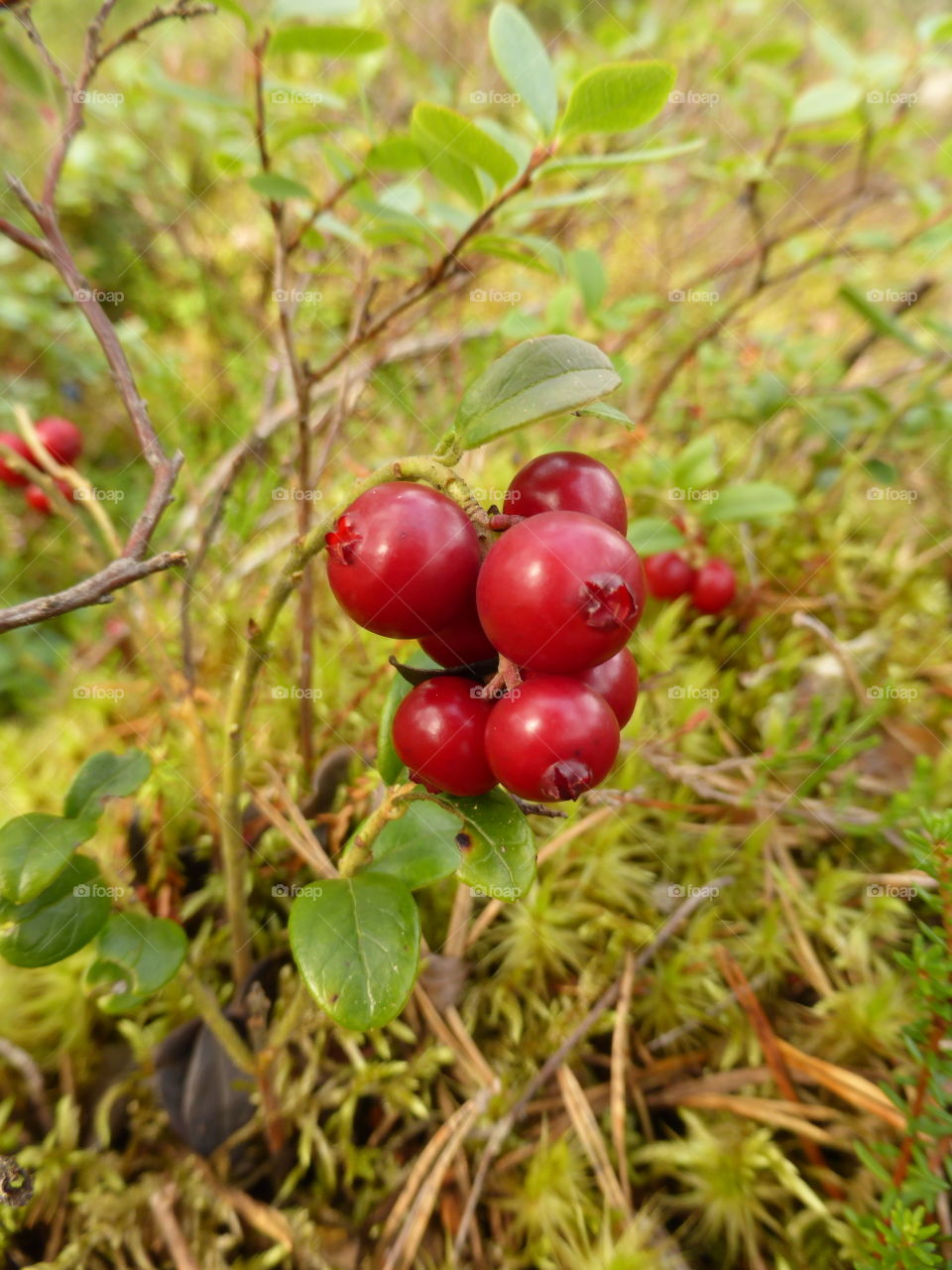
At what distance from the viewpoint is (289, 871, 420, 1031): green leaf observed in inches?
35.0

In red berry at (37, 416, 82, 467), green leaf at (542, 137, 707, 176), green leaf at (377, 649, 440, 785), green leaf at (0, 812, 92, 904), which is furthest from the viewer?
red berry at (37, 416, 82, 467)

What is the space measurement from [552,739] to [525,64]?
130cm

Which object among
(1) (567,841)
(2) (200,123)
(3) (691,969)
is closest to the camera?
(3) (691,969)

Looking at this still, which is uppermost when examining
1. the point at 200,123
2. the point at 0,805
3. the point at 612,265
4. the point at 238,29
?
the point at 238,29

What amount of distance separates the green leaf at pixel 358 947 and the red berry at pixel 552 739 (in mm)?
301

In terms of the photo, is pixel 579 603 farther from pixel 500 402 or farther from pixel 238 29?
pixel 238 29

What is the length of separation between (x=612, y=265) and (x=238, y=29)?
265 centimetres

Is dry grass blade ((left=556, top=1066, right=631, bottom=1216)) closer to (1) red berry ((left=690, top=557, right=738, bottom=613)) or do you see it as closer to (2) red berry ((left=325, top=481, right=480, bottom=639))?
(2) red berry ((left=325, top=481, right=480, bottom=639))

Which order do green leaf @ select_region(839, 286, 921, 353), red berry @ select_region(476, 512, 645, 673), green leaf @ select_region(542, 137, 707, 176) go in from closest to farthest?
red berry @ select_region(476, 512, 645, 673)
green leaf @ select_region(542, 137, 707, 176)
green leaf @ select_region(839, 286, 921, 353)

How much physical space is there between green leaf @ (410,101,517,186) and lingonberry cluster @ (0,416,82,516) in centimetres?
137

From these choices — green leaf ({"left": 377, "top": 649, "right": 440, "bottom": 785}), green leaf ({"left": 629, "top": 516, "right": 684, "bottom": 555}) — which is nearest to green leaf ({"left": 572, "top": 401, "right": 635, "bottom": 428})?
green leaf ({"left": 377, "top": 649, "right": 440, "bottom": 785})

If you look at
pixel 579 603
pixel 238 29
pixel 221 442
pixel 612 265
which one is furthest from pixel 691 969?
pixel 238 29

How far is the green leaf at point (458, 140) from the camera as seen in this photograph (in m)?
1.19

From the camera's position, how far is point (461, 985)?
5.40 feet
